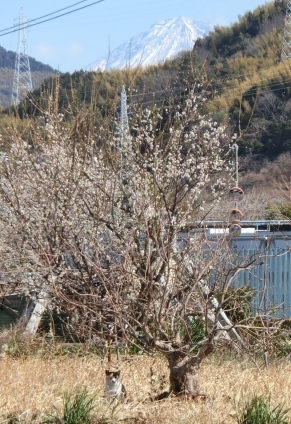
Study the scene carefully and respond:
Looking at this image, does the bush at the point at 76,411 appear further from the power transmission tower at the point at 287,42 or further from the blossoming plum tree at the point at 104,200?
the power transmission tower at the point at 287,42

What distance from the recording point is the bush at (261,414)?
4.98 m

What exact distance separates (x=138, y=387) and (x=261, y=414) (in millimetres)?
1551

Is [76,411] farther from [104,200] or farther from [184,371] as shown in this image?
[104,200]

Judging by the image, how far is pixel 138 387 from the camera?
6285 millimetres

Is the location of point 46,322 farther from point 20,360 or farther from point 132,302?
point 132,302

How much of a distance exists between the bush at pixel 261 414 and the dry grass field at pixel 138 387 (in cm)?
19

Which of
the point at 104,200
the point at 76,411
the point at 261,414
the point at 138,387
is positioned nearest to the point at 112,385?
the point at 76,411

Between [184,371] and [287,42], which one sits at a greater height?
[287,42]

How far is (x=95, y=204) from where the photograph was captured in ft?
26.6

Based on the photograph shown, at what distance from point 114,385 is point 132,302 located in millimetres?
662

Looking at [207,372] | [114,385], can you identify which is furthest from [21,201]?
[114,385]

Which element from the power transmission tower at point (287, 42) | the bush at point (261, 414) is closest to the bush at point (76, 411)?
the bush at point (261, 414)

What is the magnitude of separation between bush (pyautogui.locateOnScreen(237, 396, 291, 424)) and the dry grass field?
0.61ft

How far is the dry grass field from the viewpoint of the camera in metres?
5.29
